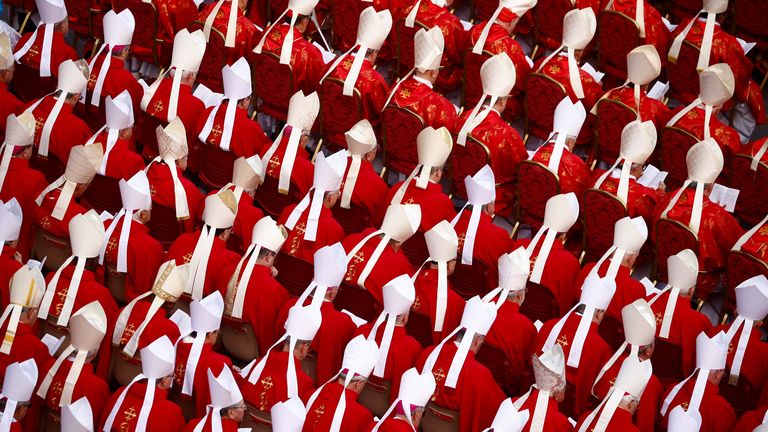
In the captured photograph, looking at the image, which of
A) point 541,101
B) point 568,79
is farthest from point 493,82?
point 568,79

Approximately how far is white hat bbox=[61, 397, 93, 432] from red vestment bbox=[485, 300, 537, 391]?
2.18m

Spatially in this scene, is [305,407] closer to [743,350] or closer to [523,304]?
[523,304]

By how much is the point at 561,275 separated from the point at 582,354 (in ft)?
2.29

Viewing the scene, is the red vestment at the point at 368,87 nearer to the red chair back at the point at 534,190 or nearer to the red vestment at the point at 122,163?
the red chair back at the point at 534,190

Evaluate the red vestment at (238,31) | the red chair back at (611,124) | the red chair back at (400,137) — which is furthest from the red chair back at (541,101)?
the red vestment at (238,31)

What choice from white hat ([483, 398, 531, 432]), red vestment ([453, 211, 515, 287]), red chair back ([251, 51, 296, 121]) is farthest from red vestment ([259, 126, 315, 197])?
white hat ([483, 398, 531, 432])

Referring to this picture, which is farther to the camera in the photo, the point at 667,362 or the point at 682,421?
the point at 667,362

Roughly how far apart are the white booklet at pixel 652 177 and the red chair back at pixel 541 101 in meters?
0.72

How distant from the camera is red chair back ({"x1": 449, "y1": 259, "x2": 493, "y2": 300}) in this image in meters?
8.40

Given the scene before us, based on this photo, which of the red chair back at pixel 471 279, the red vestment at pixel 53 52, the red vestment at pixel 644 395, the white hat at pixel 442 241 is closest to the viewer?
the red vestment at pixel 644 395

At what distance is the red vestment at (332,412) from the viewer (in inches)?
278

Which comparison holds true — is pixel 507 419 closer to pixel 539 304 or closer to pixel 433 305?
pixel 433 305

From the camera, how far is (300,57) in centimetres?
953

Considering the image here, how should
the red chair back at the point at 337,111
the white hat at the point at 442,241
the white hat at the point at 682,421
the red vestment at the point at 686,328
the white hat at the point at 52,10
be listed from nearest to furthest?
the white hat at the point at 682,421, the red vestment at the point at 686,328, the white hat at the point at 442,241, the red chair back at the point at 337,111, the white hat at the point at 52,10
